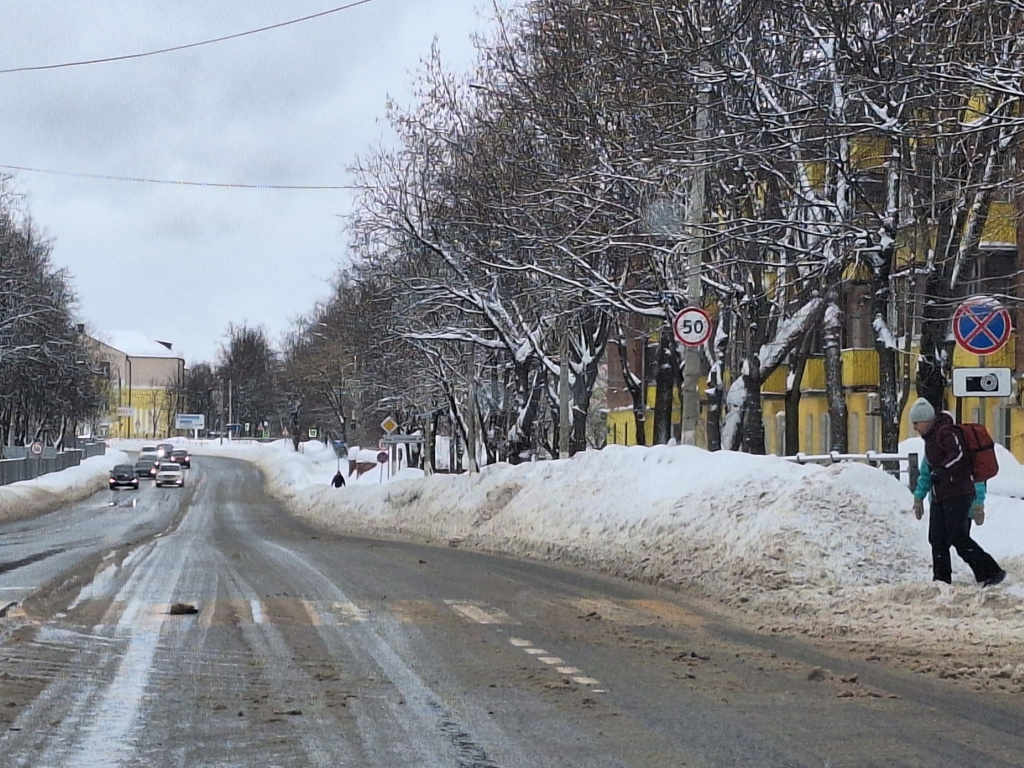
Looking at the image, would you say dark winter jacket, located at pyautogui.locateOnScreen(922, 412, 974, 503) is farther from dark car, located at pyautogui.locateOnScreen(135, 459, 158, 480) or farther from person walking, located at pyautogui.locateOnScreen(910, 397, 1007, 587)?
dark car, located at pyautogui.locateOnScreen(135, 459, 158, 480)

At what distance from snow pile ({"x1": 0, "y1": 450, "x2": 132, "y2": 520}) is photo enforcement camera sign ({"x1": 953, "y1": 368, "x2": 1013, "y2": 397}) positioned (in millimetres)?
37908

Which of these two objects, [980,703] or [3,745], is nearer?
[3,745]

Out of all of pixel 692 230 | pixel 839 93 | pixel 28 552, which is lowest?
pixel 28 552

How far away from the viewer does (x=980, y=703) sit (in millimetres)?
8406

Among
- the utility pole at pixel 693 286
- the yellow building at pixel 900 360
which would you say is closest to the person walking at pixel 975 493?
the utility pole at pixel 693 286

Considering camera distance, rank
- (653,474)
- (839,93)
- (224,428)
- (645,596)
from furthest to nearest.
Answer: (224,428) < (653,474) < (839,93) < (645,596)

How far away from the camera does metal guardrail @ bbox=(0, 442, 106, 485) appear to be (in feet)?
199

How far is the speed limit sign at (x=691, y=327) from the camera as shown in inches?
813

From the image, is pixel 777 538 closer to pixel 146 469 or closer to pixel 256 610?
pixel 256 610

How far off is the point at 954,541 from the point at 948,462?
0.69 m

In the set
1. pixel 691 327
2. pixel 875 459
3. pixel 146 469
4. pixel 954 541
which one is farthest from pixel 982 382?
pixel 146 469

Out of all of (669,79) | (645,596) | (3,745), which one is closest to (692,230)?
(669,79)

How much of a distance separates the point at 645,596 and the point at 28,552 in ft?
40.5

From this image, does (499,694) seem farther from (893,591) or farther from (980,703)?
(893,591)
